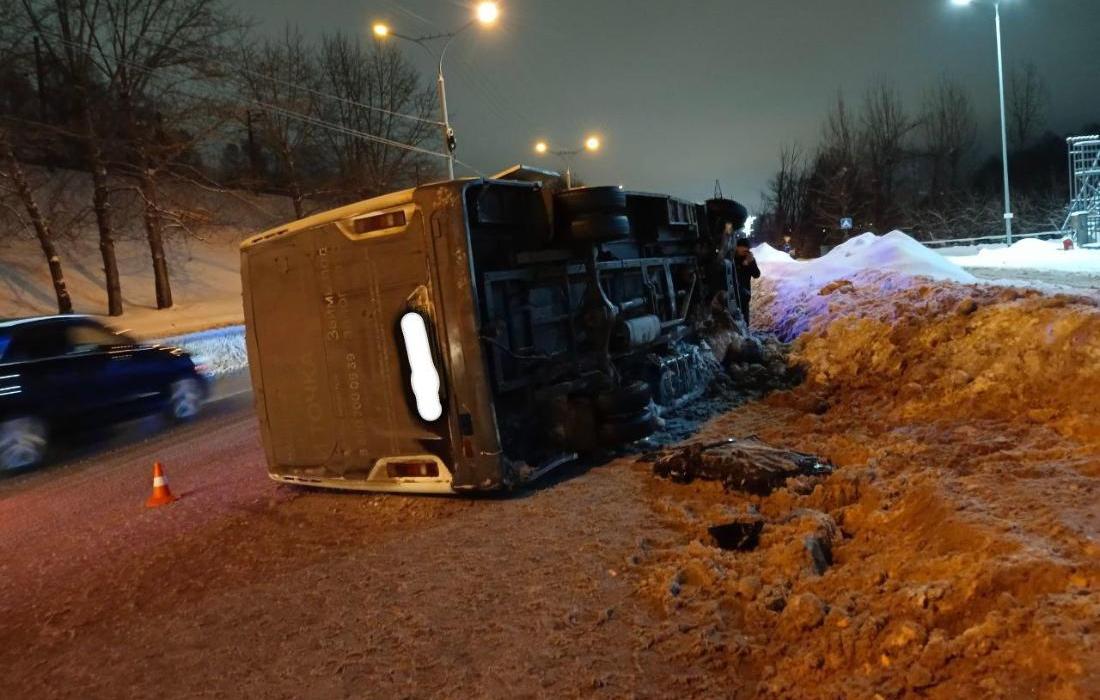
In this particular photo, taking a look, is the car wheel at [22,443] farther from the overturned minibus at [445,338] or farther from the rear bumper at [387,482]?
the rear bumper at [387,482]

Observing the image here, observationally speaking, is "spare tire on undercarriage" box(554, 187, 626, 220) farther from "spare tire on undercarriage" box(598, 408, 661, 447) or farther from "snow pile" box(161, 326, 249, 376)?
"snow pile" box(161, 326, 249, 376)

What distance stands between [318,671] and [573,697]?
4.09 feet

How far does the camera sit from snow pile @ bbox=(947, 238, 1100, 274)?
54.9 ft

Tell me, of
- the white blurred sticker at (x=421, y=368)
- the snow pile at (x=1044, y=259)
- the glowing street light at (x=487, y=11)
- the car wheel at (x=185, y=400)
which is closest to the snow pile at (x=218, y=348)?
the car wheel at (x=185, y=400)

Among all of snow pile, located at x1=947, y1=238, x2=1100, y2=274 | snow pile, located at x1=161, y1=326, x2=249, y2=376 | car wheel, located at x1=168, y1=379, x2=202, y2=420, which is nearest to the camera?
car wheel, located at x1=168, y1=379, x2=202, y2=420

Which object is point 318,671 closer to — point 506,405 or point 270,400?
point 506,405

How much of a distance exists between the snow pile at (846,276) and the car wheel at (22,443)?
9.98 meters

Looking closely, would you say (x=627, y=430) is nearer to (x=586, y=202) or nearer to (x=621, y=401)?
(x=621, y=401)

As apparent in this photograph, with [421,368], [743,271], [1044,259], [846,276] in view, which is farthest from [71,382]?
[1044,259]

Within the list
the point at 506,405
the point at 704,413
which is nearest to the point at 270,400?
the point at 506,405

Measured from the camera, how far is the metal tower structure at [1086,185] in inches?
933

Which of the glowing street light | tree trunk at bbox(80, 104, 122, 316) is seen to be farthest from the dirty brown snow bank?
tree trunk at bbox(80, 104, 122, 316)

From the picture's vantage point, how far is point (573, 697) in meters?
3.07

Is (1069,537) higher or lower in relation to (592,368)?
lower
